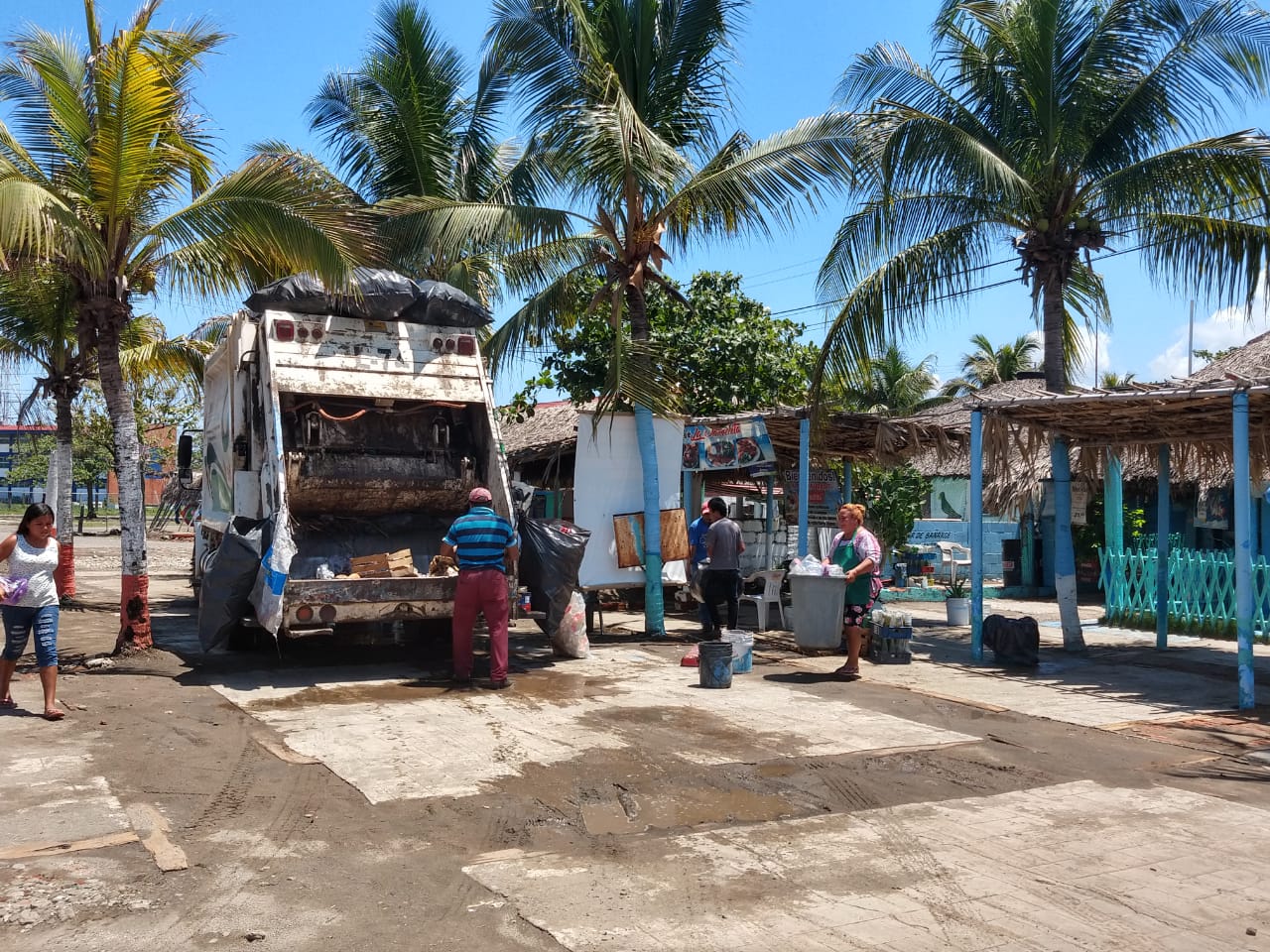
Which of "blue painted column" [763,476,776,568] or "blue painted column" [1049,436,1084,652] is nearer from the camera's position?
"blue painted column" [1049,436,1084,652]

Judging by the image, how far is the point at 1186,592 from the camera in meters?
14.4

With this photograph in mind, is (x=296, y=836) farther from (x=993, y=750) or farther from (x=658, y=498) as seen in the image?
(x=658, y=498)

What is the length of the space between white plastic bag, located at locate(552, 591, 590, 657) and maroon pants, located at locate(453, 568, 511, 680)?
1.57m

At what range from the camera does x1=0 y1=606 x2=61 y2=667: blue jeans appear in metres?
7.67

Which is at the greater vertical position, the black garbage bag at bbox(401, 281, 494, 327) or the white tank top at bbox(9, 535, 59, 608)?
the black garbage bag at bbox(401, 281, 494, 327)

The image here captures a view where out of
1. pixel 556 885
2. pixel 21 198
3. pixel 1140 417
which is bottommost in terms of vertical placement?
pixel 556 885

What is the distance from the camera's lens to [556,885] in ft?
15.6

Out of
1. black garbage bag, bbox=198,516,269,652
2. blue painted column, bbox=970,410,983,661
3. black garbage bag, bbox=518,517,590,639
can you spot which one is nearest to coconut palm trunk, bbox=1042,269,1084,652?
blue painted column, bbox=970,410,983,661

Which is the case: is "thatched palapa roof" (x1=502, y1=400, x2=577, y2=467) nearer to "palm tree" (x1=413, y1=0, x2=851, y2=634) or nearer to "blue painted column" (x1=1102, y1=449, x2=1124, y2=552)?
"palm tree" (x1=413, y1=0, x2=851, y2=634)

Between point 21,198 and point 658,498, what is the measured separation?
7143 mm

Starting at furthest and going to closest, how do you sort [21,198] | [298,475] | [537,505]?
[537,505] < [298,475] < [21,198]

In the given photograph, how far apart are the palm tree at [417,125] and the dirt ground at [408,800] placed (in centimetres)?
778

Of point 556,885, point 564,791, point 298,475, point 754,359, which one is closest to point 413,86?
point 754,359

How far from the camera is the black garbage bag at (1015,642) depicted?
11.3 meters
